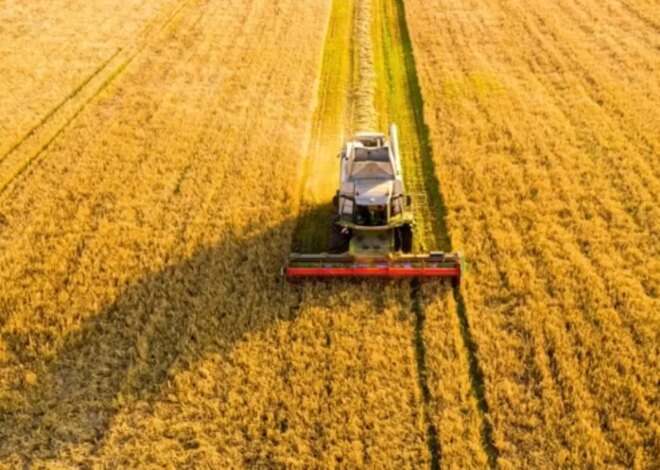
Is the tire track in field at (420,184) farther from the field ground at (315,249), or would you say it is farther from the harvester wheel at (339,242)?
the harvester wheel at (339,242)

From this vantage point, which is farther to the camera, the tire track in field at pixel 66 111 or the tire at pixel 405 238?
the tire track in field at pixel 66 111

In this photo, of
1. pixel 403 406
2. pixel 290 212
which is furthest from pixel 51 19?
pixel 403 406

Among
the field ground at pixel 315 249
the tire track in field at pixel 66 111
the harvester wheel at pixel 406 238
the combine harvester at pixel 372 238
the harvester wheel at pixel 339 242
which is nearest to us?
the field ground at pixel 315 249

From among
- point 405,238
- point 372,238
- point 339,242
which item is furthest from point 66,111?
point 405,238

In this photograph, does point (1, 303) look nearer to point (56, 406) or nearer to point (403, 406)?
point (56, 406)

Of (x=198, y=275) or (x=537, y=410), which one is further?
(x=198, y=275)

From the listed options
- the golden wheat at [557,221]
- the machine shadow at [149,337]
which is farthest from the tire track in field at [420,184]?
the machine shadow at [149,337]

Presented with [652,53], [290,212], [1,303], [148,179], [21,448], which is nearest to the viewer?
[21,448]
